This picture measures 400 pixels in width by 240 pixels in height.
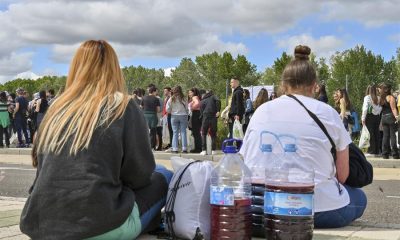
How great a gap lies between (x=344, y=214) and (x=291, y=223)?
2.96 feet

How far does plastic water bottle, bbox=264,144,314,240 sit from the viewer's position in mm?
3475

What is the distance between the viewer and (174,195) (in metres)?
3.92

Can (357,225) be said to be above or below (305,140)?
below

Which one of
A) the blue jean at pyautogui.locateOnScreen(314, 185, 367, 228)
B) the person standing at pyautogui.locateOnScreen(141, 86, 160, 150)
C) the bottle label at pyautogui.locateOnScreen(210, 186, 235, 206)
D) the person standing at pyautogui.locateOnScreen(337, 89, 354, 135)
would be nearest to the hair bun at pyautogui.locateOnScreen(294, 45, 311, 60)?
the blue jean at pyautogui.locateOnScreen(314, 185, 367, 228)

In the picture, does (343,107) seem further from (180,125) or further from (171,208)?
(171,208)

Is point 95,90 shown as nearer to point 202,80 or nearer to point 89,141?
point 89,141

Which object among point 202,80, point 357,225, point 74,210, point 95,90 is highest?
point 202,80

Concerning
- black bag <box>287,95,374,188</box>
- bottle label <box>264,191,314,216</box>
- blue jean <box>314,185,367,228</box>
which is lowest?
blue jean <box>314,185,367,228</box>

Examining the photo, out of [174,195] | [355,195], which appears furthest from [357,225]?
[174,195]

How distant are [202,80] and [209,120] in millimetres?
55387

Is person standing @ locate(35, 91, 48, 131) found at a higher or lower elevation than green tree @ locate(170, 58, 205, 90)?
lower

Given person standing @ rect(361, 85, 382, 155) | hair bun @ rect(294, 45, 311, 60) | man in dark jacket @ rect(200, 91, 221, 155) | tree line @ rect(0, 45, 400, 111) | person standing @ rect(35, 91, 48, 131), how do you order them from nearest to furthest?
hair bun @ rect(294, 45, 311, 60), person standing @ rect(361, 85, 382, 155), man in dark jacket @ rect(200, 91, 221, 155), person standing @ rect(35, 91, 48, 131), tree line @ rect(0, 45, 400, 111)

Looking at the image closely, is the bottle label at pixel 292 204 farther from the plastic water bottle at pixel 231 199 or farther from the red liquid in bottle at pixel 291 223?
the plastic water bottle at pixel 231 199

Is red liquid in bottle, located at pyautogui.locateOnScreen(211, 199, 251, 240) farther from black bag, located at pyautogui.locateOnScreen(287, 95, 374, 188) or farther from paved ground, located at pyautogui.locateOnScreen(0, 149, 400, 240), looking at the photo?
black bag, located at pyautogui.locateOnScreen(287, 95, 374, 188)
